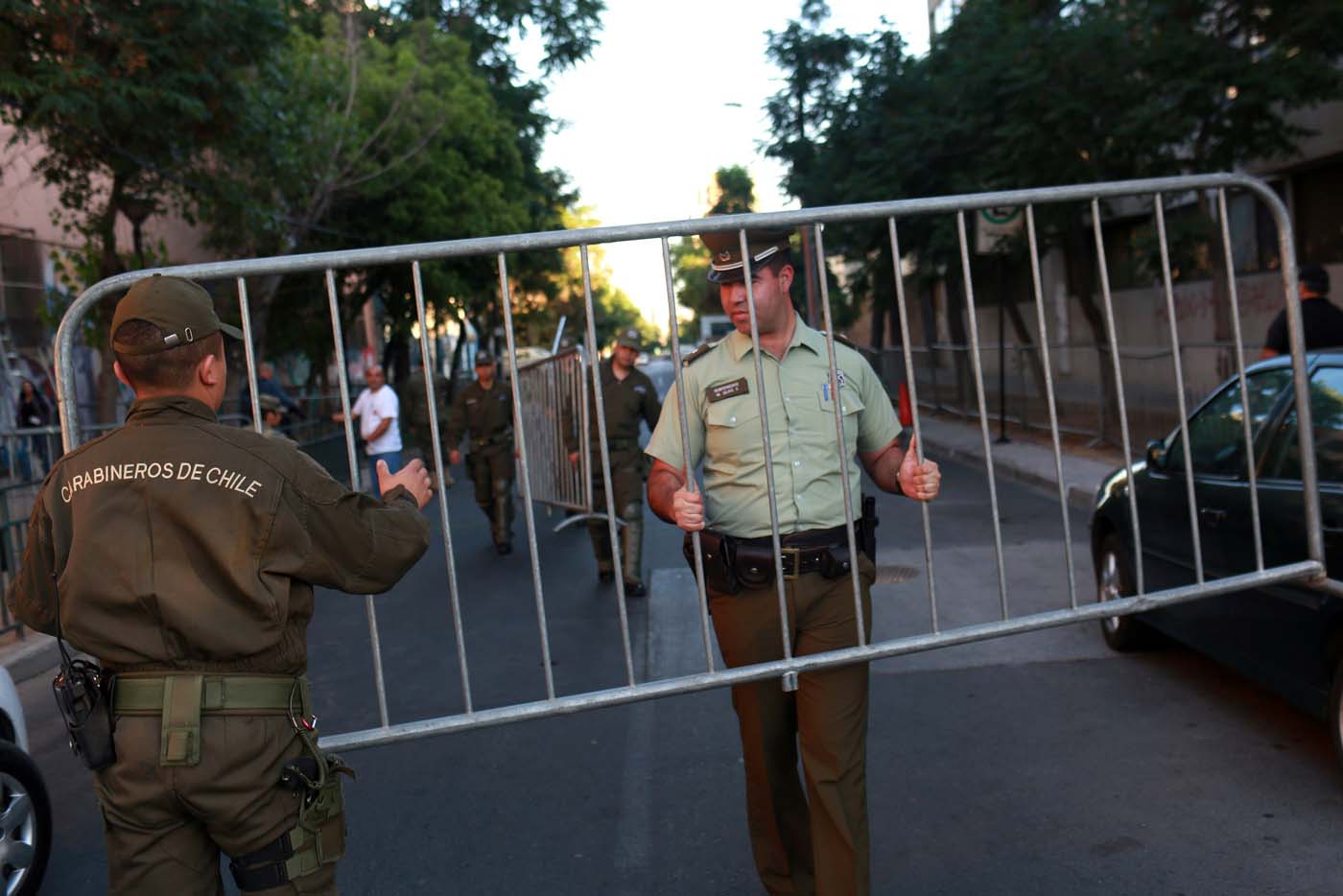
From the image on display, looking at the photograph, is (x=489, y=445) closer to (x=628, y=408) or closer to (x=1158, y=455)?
(x=628, y=408)

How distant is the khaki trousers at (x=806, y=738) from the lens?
11.3 feet

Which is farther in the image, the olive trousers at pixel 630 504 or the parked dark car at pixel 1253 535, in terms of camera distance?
the olive trousers at pixel 630 504

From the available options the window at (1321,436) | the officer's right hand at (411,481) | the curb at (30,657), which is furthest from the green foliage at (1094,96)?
the officer's right hand at (411,481)

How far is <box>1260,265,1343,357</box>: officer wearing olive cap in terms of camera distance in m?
8.26

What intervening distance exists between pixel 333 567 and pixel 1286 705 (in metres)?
4.70

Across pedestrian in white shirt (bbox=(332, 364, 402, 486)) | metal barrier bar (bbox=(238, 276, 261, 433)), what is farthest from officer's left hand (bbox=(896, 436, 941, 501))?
pedestrian in white shirt (bbox=(332, 364, 402, 486))

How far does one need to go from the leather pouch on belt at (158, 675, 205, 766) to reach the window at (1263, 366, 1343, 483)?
388 centimetres

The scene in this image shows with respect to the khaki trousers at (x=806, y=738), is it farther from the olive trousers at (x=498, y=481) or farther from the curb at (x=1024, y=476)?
the olive trousers at (x=498, y=481)

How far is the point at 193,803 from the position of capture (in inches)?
100.0

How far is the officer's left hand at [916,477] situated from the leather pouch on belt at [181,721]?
1913mm

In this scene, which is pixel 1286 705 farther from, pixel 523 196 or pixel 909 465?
pixel 523 196

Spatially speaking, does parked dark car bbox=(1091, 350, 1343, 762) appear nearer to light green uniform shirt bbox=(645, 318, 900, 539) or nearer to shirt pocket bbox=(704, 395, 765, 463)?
light green uniform shirt bbox=(645, 318, 900, 539)

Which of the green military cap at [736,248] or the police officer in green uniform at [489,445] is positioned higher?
the green military cap at [736,248]

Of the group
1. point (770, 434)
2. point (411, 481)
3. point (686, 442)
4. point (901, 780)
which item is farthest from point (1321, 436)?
point (411, 481)
